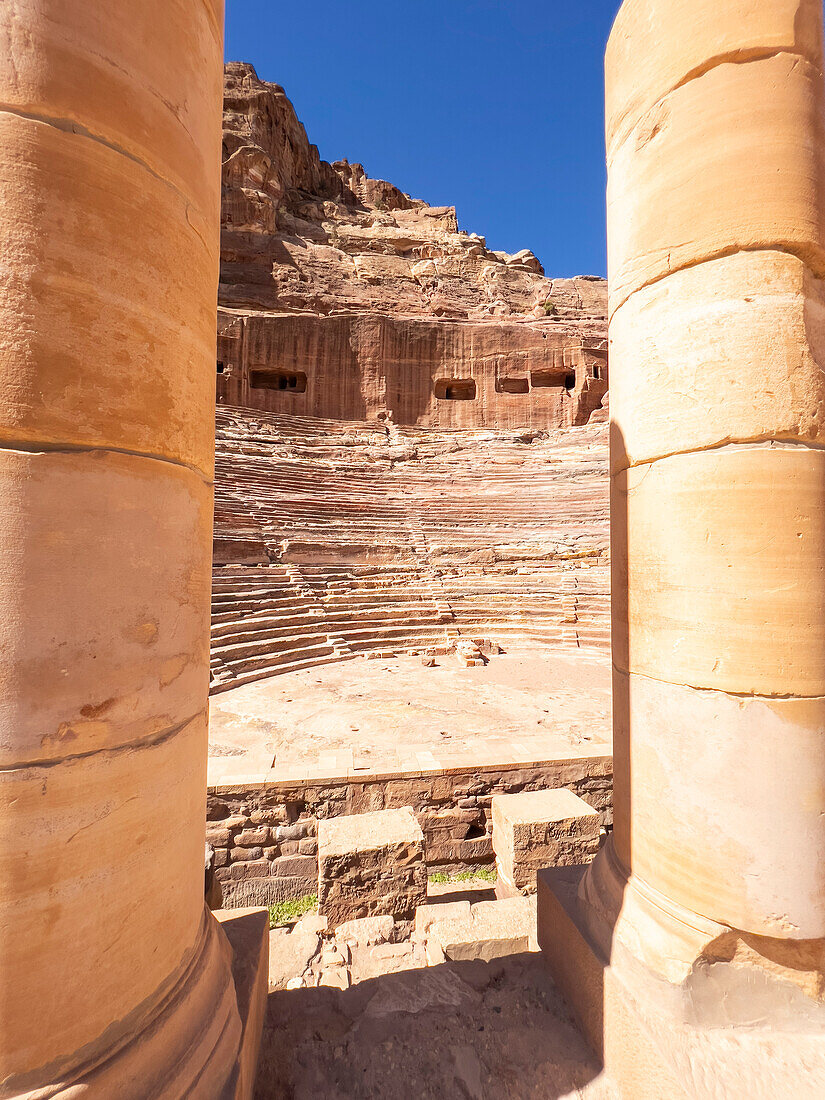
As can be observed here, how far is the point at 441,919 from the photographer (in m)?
3.24

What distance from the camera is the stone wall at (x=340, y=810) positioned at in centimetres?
479

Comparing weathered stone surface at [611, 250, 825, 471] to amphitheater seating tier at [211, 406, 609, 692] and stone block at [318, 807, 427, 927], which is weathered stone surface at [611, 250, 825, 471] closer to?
stone block at [318, 807, 427, 927]

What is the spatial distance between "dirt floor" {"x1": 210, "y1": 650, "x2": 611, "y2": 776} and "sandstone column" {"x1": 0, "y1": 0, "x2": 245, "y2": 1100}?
3810 mm

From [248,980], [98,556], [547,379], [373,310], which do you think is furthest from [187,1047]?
[373,310]

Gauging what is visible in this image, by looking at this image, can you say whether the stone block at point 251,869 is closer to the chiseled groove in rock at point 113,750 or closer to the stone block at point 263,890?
the stone block at point 263,890

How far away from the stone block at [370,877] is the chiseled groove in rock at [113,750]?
8.16 ft

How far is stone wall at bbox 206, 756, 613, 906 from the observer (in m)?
4.79

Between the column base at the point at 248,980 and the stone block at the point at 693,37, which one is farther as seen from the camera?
the stone block at the point at 693,37

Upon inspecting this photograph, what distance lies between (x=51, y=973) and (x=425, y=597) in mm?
12088

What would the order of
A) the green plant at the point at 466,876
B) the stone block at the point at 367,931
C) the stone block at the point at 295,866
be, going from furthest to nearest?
the green plant at the point at 466,876 → the stone block at the point at 295,866 → the stone block at the point at 367,931

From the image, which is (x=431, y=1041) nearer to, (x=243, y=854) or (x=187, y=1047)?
(x=187, y=1047)

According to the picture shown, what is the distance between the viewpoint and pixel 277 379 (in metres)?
26.9

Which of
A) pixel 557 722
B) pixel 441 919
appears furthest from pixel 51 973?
pixel 557 722

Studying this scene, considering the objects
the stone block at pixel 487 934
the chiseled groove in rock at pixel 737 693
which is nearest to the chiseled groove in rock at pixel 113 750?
the chiseled groove in rock at pixel 737 693
